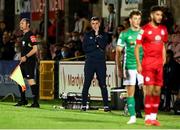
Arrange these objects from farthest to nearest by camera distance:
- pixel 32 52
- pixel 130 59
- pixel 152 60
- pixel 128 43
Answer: pixel 32 52 < pixel 128 43 < pixel 130 59 < pixel 152 60

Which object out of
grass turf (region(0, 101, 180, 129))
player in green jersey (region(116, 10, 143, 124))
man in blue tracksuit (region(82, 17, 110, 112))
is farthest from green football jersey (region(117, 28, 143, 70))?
man in blue tracksuit (region(82, 17, 110, 112))

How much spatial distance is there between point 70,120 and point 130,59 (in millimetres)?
1681

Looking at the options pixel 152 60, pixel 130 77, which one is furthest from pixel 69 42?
pixel 152 60

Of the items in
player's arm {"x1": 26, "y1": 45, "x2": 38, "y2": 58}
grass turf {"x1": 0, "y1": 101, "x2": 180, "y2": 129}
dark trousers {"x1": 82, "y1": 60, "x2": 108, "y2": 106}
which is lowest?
grass turf {"x1": 0, "y1": 101, "x2": 180, "y2": 129}

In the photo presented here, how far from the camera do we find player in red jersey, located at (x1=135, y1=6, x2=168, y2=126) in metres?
14.8

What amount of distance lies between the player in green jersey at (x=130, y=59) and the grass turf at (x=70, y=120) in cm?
46

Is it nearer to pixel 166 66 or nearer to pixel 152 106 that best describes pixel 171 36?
pixel 166 66

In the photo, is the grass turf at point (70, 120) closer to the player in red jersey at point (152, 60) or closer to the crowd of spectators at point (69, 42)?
the player in red jersey at point (152, 60)

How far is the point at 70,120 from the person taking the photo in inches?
618

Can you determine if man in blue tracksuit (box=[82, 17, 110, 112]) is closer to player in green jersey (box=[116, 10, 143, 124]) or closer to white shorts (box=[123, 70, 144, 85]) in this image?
player in green jersey (box=[116, 10, 143, 124])

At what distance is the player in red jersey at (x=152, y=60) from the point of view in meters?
14.8

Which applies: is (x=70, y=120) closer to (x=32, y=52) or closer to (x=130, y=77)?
(x=130, y=77)

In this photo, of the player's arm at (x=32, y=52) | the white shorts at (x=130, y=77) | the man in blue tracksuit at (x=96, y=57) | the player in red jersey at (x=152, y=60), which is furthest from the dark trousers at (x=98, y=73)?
the player in red jersey at (x=152, y=60)

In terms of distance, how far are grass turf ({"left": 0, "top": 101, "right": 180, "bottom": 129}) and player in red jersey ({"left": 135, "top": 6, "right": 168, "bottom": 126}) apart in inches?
15.2
